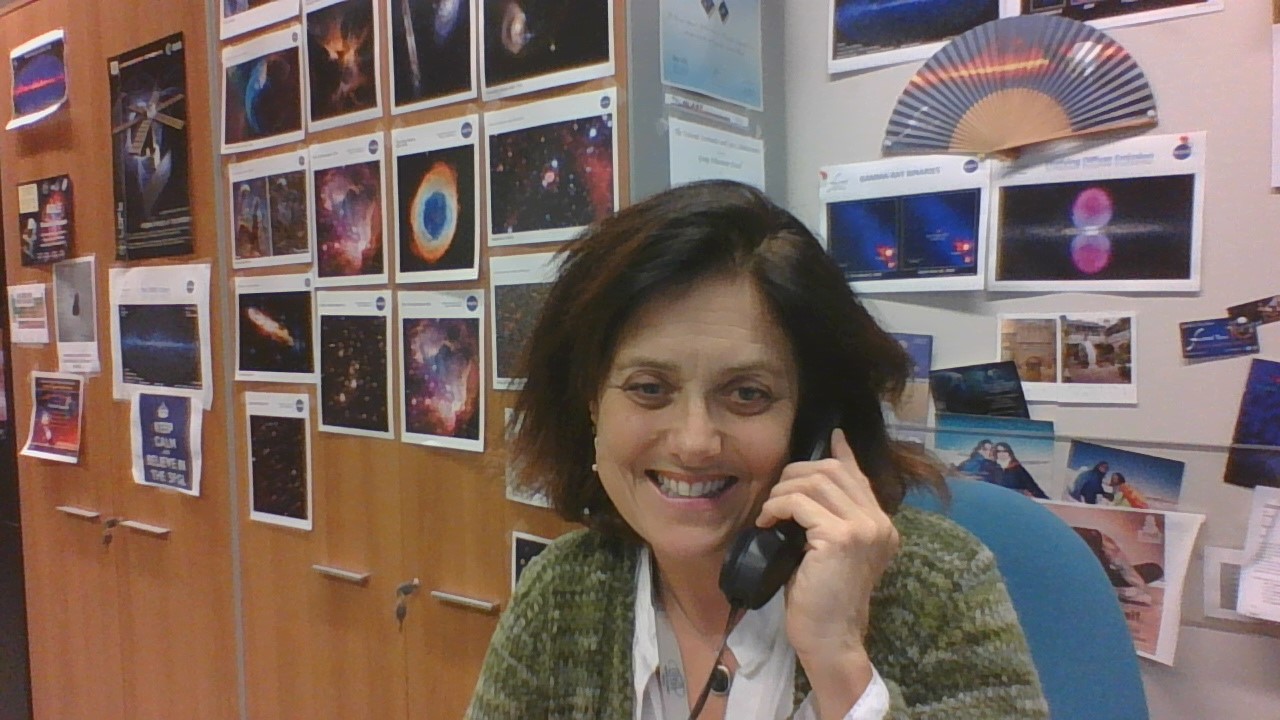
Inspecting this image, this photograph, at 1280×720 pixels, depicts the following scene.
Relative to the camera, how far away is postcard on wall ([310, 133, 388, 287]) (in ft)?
4.49

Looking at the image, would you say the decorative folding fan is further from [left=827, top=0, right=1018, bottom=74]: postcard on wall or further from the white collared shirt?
the white collared shirt

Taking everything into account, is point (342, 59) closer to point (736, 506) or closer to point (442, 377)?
point (442, 377)

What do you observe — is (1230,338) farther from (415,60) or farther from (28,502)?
(28,502)

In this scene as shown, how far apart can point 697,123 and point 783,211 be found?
368 millimetres

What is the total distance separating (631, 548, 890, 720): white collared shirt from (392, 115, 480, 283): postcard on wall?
Answer: 0.60 m

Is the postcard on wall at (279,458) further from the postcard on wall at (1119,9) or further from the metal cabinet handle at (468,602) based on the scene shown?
the postcard on wall at (1119,9)

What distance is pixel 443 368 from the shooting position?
4.26 feet

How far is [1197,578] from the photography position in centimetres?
113

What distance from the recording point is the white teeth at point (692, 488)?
84cm

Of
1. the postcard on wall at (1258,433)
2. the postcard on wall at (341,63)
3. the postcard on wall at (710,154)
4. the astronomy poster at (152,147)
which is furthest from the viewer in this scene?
the astronomy poster at (152,147)

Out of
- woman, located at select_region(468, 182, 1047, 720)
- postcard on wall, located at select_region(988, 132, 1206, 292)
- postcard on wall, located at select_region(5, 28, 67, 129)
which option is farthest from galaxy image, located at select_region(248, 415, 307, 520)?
postcard on wall, located at select_region(988, 132, 1206, 292)

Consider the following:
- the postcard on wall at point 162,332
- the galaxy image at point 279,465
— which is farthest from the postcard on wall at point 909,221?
the postcard on wall at point 162,332

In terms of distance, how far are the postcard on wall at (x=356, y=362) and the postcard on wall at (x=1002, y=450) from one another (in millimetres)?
899

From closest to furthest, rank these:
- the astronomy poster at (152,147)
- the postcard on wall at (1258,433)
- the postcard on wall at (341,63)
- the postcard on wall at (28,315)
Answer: the postcard on wall at (1258,433) → the postcard on wall at (341,63) → the astronomy poster at (152,147) → the postcard on wall at (28,315)
